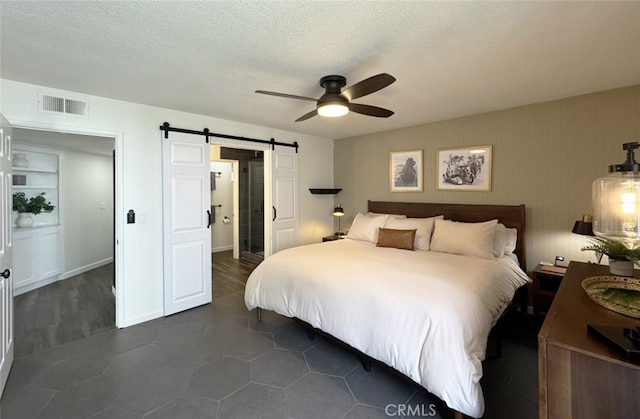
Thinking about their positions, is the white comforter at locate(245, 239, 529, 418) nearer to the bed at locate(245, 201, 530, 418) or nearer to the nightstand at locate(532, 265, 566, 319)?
the bed at locate(245, 201, 530, 418)

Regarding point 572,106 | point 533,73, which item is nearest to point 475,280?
point 533,73

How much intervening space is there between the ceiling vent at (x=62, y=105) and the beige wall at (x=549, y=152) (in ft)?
13.3

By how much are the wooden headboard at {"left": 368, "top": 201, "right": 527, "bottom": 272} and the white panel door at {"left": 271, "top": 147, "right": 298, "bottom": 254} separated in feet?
4.54

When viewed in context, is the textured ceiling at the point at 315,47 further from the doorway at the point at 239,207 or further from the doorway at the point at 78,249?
the doorway at the point at 239,207

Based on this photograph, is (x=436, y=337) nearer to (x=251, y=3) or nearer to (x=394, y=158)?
(x=251, y=3)

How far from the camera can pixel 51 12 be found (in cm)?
155

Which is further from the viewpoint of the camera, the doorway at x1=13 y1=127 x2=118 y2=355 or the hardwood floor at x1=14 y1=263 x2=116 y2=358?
the doorway at x1=13 y1=127 x2=118 y2=355

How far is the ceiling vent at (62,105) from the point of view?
101 inches

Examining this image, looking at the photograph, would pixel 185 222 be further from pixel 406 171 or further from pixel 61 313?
pixel 406 171

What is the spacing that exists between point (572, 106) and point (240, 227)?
5.61 metres

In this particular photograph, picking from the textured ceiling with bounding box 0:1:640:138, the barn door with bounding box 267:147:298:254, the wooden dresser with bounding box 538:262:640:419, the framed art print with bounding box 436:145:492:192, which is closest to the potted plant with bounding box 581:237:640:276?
the wooden dresser with bounding box 538:262:640:419

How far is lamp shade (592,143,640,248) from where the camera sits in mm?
1150

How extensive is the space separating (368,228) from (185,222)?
2.40 meters

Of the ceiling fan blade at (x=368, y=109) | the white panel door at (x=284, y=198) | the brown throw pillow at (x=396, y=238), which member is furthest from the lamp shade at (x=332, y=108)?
the white panel door at (x=284, y=198)
